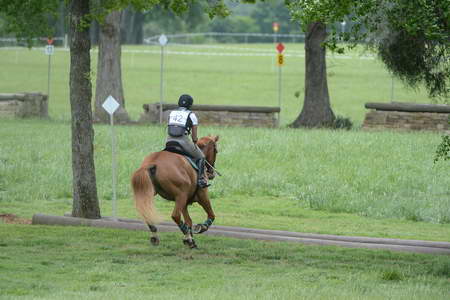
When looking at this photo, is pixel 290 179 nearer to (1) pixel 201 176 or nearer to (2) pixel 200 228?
(2) pixel 200 228

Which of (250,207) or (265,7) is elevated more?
(265,7)

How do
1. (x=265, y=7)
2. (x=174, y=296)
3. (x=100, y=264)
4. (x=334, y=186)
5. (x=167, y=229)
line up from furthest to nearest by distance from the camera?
(x=265, y=7), (x=334, y=186), (x=167, y=229), (x=100, y=264), (x=174, y=296)

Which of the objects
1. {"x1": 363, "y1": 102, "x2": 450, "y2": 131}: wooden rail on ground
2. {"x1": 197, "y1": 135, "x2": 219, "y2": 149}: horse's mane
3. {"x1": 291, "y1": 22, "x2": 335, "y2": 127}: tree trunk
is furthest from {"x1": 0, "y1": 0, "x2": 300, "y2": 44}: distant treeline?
{"x1": 197, "y1": 135, "x2": 219, "y2": 149}: horse's mane

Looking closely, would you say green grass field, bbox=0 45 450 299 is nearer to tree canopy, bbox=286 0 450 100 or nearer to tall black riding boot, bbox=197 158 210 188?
tall black riding boot, bbox=197 158 210 188

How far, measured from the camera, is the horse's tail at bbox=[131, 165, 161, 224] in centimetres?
1414

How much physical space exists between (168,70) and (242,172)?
4391cm

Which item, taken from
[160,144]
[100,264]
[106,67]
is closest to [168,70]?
[106,67]

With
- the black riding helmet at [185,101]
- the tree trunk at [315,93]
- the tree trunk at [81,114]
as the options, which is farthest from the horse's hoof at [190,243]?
the tree trunk at [315,93]

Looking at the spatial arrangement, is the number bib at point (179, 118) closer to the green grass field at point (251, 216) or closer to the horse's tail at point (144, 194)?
the horse's tail at point (144, 194)

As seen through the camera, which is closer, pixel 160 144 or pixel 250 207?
pixel 250 207

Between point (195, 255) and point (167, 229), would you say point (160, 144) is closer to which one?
point (167, 229)

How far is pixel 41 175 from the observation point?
79.7ft

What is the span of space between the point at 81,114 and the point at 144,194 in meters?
3.93

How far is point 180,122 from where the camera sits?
48.6ft
